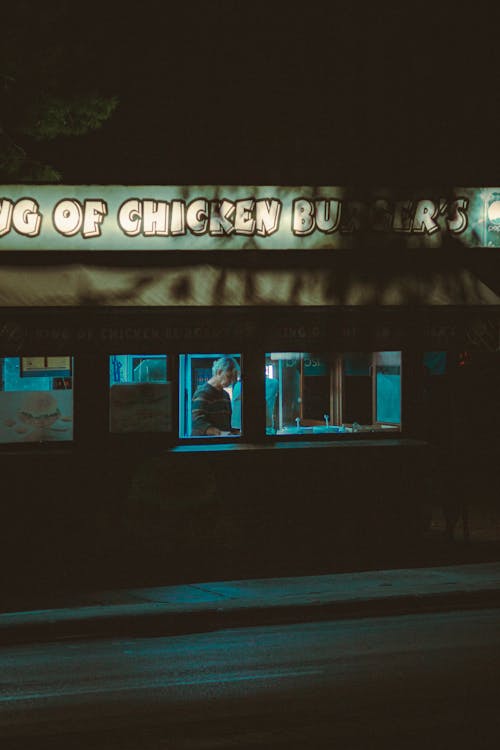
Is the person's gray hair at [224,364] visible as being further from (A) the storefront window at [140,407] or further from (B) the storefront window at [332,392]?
(A) the storefront window at [140,407]

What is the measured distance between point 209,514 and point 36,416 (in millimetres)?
2373

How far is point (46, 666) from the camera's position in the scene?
26.3 feet

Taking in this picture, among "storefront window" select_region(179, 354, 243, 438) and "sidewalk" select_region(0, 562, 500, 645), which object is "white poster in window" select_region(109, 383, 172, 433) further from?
"sidewalk" select_region(0, 562, 500, 645)

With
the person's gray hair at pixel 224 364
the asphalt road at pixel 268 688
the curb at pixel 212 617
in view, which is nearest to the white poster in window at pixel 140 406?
the person's gray hair at pixel 224 364

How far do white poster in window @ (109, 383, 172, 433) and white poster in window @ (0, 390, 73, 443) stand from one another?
533mm

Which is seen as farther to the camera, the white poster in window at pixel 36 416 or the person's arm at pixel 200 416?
the person's arm at pixel 200 416

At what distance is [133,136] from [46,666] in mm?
9578

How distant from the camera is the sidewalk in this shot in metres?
9.41

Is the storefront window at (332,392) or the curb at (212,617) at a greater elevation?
the storefront window at (332,392)

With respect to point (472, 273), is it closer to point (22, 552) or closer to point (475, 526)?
point (475, 526)

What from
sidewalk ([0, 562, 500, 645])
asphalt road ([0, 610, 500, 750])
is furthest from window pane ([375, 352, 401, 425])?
asphalt road ([0, 610, 500, 750])

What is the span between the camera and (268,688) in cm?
688

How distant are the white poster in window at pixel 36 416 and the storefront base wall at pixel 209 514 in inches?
12.4

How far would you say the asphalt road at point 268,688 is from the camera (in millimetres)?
5723
